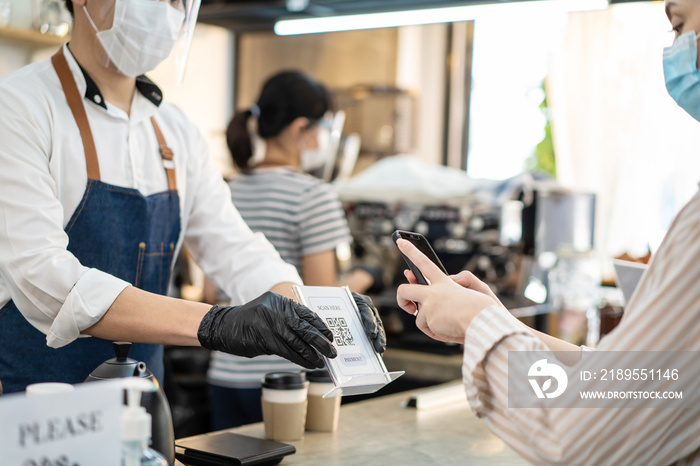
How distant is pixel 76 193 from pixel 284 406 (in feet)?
2.16

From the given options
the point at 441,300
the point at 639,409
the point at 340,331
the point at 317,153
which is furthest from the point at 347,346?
the point at 317,153

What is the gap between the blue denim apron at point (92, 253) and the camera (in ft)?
5.37

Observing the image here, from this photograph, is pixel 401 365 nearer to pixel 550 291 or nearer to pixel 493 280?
pixel 493 280

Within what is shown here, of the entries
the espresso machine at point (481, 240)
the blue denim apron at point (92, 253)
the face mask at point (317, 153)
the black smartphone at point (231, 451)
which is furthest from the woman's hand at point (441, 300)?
the espresso machine at point (481, 240)

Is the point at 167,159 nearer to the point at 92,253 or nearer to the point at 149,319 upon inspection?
the point at 92,253

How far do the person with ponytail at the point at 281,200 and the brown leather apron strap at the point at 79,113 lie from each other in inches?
33.7

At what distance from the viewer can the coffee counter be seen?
5.18ft

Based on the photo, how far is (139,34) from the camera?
5.59ft

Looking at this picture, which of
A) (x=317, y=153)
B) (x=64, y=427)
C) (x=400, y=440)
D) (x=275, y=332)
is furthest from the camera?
(x=317, y=153)

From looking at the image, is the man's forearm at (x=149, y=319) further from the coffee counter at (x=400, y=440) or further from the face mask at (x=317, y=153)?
the face mask at (x=317, y=153)

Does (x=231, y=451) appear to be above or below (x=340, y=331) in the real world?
below

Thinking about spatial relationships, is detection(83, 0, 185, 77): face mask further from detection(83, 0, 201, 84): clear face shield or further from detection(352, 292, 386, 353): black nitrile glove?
detection(352, 292, 386, 353): black nitrile glove

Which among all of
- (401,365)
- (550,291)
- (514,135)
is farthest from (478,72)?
(401,365)

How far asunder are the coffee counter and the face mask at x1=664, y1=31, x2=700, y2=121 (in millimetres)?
845
